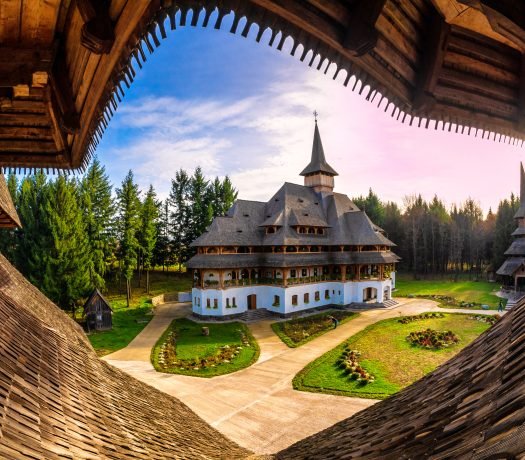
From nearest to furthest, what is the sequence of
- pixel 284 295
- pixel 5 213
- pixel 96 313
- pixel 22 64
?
pixel 22 64
pixel 5 213
pixel 96 313
pixel 284 295

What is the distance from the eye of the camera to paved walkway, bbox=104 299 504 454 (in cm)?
1069

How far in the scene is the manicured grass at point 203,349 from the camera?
53.8 ft

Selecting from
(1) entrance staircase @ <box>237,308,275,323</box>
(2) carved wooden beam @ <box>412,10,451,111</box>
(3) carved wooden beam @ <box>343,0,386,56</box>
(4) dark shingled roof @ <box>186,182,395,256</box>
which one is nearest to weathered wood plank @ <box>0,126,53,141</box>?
(3) carved wooden beam @ <box>343,0,386,56</box>

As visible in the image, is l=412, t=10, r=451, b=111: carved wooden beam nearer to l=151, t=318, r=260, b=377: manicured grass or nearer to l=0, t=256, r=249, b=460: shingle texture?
l=0, t=256, r=249, b=460: shingle texture

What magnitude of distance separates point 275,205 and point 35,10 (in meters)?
29.3

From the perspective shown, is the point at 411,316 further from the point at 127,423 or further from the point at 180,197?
the point at 180,197

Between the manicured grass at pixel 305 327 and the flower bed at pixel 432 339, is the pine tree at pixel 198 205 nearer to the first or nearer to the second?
the manicured grass at pixel 305 327

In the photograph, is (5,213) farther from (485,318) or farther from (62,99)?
(485,318)

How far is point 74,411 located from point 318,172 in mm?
34301

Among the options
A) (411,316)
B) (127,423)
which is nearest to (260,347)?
(411,316)

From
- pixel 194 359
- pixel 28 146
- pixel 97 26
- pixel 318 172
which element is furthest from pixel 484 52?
pixel 318 172

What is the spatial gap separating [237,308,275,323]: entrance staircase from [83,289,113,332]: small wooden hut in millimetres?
9848

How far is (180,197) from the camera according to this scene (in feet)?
162

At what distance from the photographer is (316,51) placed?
278 cm
